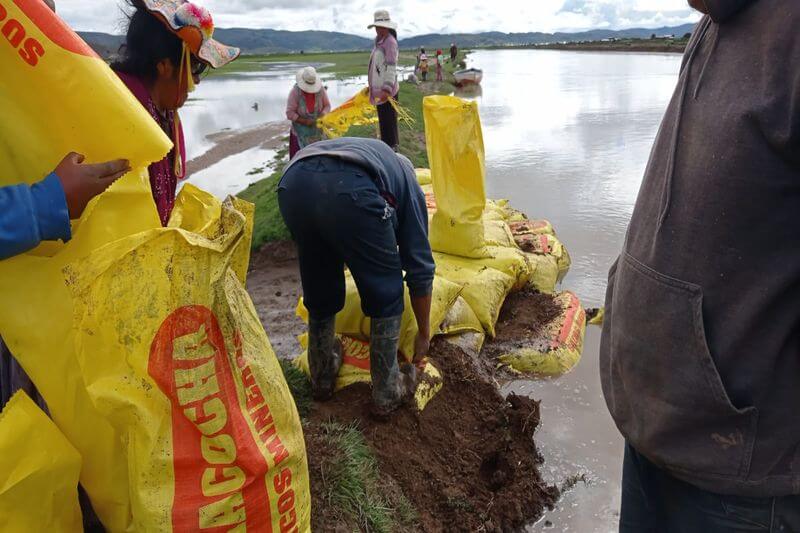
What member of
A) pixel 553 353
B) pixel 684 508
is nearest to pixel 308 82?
pixel 553 353

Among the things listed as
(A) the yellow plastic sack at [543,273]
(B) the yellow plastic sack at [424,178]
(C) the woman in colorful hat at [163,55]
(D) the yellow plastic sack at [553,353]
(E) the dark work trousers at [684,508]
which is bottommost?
(D) the yellow plastic sack at [553,353]

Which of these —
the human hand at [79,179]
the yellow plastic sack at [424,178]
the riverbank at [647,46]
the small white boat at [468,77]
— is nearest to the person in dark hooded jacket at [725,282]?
the human hand at [79,179]

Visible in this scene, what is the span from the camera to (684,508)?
1053 millimetres

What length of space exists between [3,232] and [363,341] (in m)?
1.81

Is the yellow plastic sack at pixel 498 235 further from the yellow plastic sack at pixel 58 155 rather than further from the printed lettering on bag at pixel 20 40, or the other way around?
the printed lettering on bag at pixel 20 40

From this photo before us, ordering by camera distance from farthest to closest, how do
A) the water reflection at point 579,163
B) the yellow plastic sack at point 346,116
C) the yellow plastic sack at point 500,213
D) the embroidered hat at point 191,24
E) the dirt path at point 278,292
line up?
the yellow plastic sack at point 346,116, the water reflection at point 579,163, the yellow plastic sack at point 500,213, the dirt path at point 278,292, the embroidered hat at point 191,24

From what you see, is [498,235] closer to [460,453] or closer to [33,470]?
[460,453]

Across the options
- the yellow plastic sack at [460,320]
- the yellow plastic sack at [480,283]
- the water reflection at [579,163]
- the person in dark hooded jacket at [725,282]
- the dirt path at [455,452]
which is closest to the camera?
the person in dark hooded jacket at [725,282]

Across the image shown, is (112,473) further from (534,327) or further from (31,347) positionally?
(534,327)

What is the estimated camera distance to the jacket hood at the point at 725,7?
863mm

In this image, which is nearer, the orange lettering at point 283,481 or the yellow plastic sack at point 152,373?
the yellow plastic sack at point 152,373

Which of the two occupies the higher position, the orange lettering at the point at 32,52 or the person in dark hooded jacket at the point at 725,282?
the orange lettering at the point at 32,52

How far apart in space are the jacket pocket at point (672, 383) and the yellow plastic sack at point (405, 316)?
1564 millimetres

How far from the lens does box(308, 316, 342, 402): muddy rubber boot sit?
2.43m
